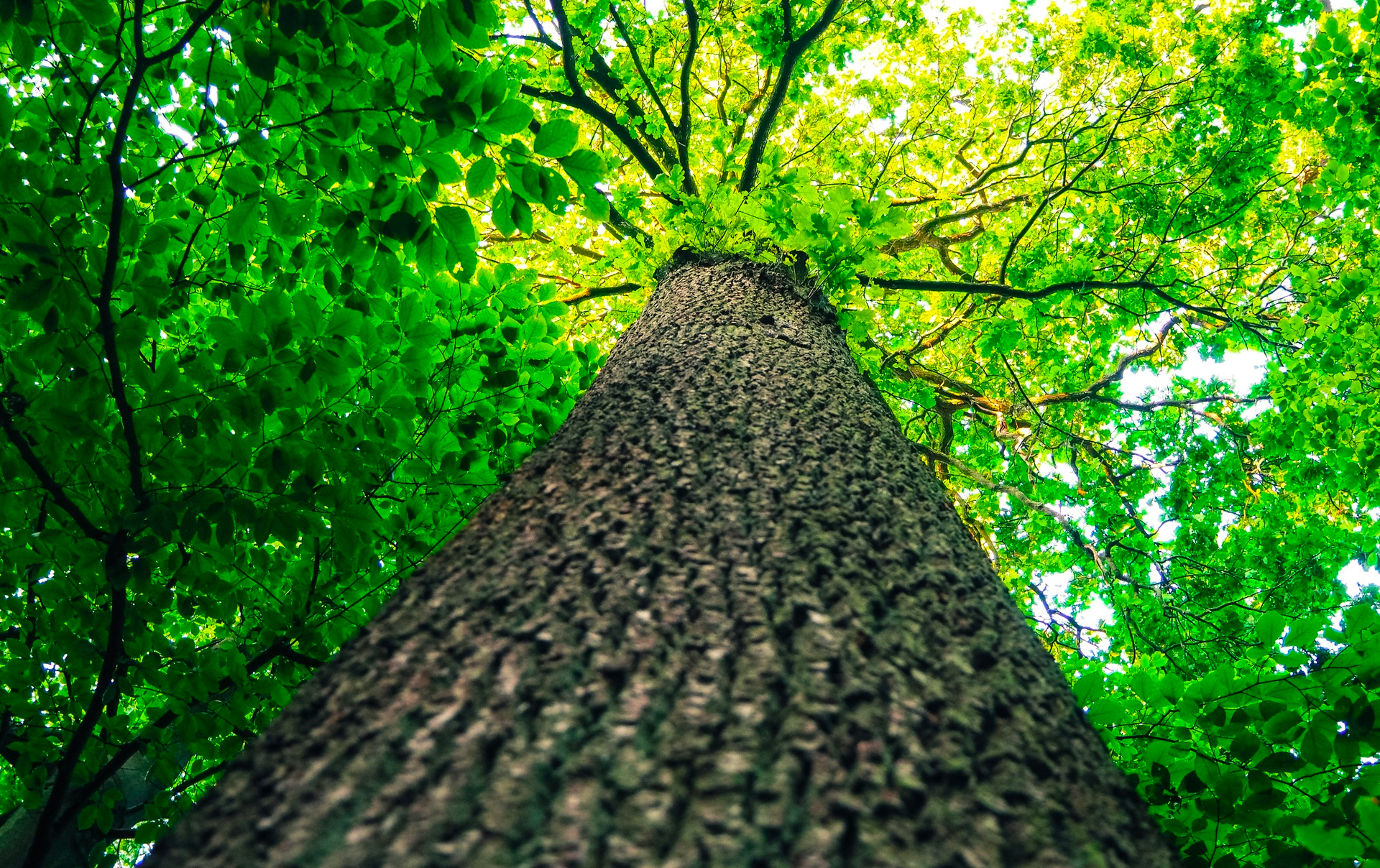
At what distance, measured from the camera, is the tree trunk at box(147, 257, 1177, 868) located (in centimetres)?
72

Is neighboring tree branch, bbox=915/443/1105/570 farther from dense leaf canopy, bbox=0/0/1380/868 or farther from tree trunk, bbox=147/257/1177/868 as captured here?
tree trunk, bbox=147/257/1177/868

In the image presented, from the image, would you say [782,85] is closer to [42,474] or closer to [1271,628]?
[1271,628]

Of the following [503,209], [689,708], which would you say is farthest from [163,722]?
[689,708]

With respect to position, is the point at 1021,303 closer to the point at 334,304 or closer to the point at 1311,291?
the point at 1311,291

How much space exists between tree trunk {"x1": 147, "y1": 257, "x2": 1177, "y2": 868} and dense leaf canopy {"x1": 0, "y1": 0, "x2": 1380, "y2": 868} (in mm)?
840

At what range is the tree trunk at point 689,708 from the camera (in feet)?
2.35

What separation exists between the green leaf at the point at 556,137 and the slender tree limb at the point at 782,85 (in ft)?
10.5

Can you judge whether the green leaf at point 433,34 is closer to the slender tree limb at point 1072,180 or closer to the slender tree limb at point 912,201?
the slender tree limb at point 1072,180

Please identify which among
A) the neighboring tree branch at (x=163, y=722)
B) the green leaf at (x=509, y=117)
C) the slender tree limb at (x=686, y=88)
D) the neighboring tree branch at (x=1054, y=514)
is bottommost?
the neighboring tree branch at (x=163, y=722)

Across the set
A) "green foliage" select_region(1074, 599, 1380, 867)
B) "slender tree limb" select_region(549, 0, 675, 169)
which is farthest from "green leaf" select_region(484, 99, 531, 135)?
"slender tree limb" select_region(549, 0, 675, 169)

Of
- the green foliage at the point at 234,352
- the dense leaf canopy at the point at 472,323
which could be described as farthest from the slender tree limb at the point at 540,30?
the green foliage at the point at 234,352

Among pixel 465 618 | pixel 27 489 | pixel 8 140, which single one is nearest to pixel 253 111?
pixel 8 140

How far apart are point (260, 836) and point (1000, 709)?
3.13 feet

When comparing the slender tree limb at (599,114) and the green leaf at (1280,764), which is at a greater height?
the slender tree limb at (599,114)
